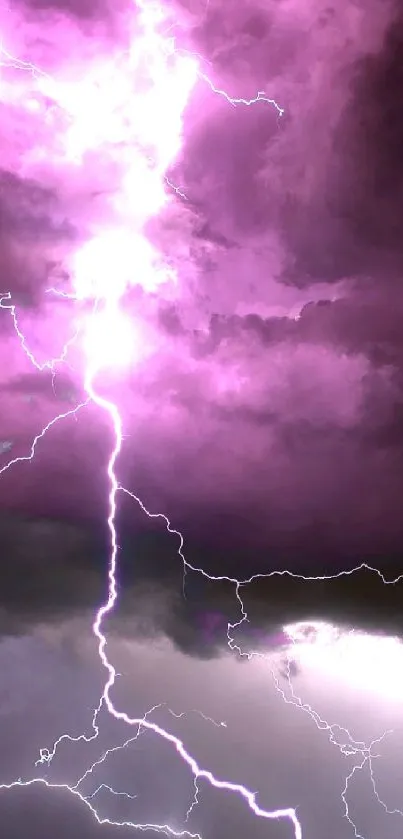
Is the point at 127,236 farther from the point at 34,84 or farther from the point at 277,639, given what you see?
the point at 277,639

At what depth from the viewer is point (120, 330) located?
675 centimetres

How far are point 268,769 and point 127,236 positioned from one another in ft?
21.9

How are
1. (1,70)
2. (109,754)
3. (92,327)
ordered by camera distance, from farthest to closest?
(109,754) → (92,327) → (1,70)

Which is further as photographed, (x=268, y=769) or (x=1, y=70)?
(x=268, y=769)

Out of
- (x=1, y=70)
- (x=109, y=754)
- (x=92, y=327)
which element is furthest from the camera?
(x=109, y=754)

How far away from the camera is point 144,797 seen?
7598mm

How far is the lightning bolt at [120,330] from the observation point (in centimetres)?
643

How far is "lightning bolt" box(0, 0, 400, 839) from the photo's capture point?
21.1 feet

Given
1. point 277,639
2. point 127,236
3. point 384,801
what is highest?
point 127,236

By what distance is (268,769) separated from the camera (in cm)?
755

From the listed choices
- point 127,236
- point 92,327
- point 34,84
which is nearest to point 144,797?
point 92,327

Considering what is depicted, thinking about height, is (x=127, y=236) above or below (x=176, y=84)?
below

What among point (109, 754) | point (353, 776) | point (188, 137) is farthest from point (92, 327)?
point (353, 776)

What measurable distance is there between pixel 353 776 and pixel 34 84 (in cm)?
878
